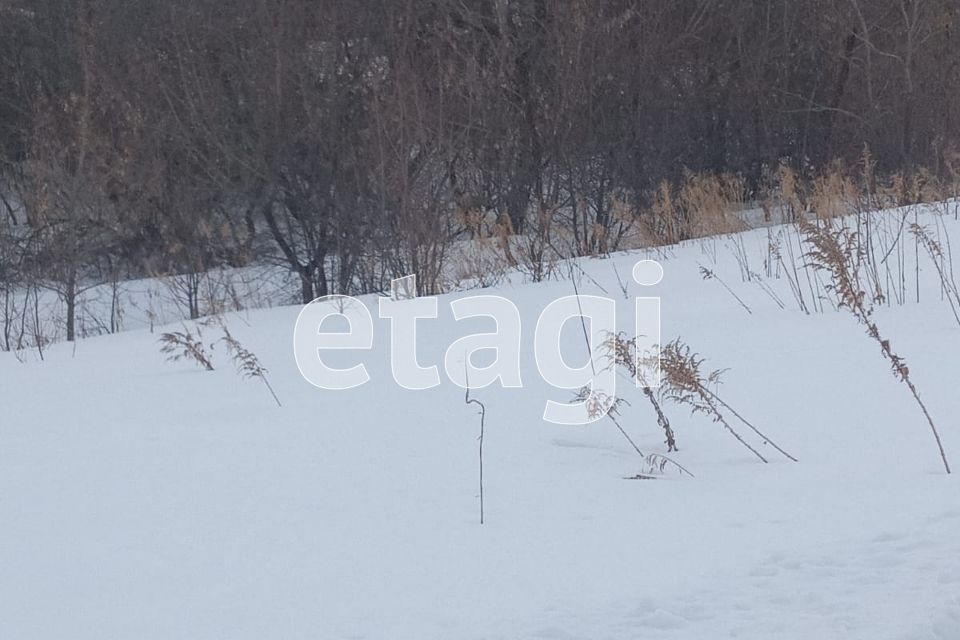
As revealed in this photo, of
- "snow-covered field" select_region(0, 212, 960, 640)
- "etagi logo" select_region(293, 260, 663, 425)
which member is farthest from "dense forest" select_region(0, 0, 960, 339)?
"snow-covered field" select_region(0, 212, 960, 640)

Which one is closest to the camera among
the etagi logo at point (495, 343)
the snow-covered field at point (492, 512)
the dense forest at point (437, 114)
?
the snow-covered field at point (492, 512)

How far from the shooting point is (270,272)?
1245 centimetres

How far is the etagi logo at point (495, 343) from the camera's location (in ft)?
13.7

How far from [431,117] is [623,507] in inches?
318

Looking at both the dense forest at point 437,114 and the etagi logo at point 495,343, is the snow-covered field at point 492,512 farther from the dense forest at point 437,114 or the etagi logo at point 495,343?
the dense forest at point 437,114

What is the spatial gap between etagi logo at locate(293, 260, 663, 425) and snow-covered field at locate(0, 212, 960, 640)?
11 cm

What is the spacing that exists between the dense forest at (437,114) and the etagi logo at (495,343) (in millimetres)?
3877

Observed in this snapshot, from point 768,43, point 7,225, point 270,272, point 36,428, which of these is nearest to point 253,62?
point 270,272

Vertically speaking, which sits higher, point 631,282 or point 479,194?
point 479,194

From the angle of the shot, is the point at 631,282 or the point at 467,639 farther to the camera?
the point at 631,282

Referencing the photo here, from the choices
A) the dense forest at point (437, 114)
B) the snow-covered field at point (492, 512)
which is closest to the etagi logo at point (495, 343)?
the snow-covered field at point (492, 512)

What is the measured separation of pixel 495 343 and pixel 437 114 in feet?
19.9

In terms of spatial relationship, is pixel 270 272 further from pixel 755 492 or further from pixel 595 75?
pixel 755 492

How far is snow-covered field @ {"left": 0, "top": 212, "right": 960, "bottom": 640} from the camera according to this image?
2.33 meters
